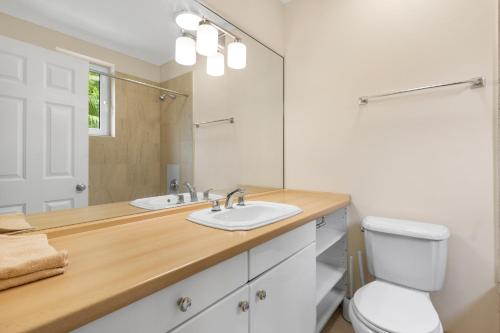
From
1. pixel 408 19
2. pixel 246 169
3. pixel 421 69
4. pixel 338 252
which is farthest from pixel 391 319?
pixel 408 19

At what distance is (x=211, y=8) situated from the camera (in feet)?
4.98

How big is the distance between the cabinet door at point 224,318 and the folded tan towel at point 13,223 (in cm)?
64

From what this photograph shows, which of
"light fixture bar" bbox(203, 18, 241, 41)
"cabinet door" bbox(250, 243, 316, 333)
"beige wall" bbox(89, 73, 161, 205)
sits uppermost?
"light fixture bar" bbox(203, 18, 241, 41)

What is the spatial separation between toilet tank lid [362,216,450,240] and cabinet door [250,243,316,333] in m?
0.48

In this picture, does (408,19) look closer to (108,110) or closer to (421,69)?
(421,69)

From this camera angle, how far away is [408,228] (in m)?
1.38

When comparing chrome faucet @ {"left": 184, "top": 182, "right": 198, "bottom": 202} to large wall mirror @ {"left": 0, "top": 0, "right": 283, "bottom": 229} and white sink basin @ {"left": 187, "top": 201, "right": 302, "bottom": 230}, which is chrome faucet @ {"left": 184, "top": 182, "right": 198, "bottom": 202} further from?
white sink basin @ {"left": 187, "top": 201, "right": 302, "bottom": 230}

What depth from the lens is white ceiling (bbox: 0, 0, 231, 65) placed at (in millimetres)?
895

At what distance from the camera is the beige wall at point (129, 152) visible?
1.07 metres

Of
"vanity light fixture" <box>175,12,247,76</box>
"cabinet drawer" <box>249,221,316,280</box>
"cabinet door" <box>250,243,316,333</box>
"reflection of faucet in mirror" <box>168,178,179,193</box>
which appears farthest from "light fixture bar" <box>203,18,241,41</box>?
"cabinet door" <box>250,243,316,333</box>

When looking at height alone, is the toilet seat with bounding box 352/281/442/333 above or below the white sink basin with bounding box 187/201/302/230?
below

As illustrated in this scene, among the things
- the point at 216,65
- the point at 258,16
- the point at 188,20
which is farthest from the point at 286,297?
the point at 258,16

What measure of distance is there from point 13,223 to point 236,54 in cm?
151

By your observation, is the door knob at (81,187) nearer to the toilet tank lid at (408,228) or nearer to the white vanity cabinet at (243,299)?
the white vanity cabinet at (243,299)
